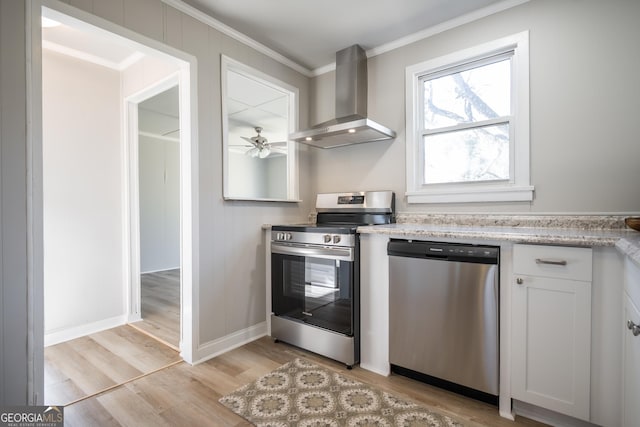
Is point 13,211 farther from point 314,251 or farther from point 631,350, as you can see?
point 631,350

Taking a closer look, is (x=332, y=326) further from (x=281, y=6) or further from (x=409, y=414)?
(x=281, y=6)

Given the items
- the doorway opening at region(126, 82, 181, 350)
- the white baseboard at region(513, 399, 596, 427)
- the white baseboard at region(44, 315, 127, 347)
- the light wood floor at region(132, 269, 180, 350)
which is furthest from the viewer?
the doorway opening at region(126, 82, 181, 350)

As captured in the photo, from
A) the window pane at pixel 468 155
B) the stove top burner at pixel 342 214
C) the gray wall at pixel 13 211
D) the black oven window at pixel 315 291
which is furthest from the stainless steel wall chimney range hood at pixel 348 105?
the gray wall at pixel 13 211

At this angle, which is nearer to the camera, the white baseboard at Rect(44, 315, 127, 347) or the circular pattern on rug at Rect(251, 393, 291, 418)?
the circular pattern on rug at Rect(251, 393, 291, 418)

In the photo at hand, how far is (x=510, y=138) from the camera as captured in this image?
2121mm

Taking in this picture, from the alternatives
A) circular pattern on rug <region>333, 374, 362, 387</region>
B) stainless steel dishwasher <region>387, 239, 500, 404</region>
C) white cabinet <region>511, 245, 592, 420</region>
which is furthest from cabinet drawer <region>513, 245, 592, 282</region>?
circular pattern on rug <region>333, 374, 362, 387</region>

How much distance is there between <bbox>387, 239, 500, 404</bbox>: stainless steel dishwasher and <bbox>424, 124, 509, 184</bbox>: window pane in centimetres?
87

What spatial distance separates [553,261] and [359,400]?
1264 mm

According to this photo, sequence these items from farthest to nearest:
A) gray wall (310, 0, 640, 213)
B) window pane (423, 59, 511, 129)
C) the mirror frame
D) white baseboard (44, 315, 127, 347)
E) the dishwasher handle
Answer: white baseboard (44, 315, 127, 347)
the mirror frame
window pane (423, 59, 511, 129)
gray wall (310, 0, 640, 213)
the dishwasher handle

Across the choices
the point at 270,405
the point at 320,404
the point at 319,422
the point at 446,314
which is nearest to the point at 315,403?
the point at 320,404

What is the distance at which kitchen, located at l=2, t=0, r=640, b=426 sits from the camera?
1744 millimetres

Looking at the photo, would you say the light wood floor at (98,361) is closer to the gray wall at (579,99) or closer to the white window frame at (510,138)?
the white window frame at (510,138)

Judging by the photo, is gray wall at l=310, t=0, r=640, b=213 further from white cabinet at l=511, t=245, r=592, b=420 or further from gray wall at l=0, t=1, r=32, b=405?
gray wall at l=0, t=1, r=32, b=405

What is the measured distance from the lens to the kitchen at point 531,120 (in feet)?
5.72
